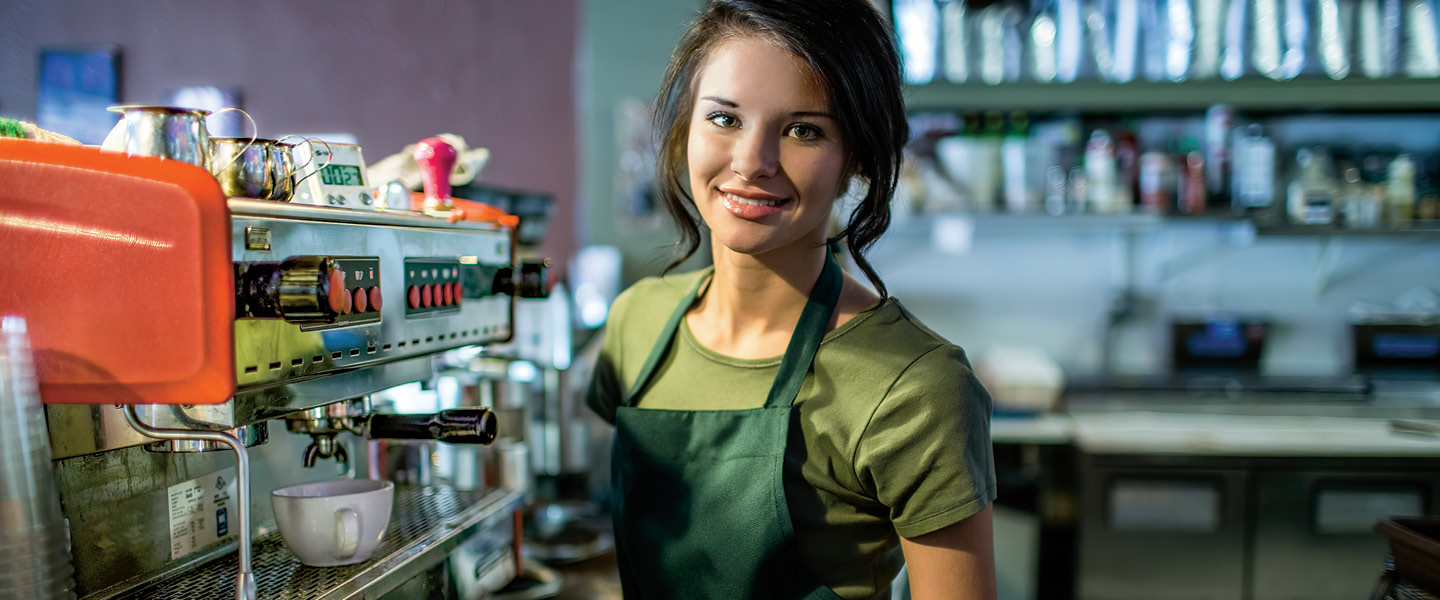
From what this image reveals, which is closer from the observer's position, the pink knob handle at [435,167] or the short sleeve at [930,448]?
the short sleeve at [930,448]

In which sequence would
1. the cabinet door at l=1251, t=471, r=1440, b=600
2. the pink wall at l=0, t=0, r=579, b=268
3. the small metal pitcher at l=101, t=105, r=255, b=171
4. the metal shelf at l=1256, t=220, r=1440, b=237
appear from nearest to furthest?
1. the small metal pitcher at l=101, t=105, r=255, b=171
2. the cabinet door at l=1251, t=471, r=1440, b=600
3. the metal shelf at l=1256, t=220, r=1440, b=237
4. the pink wall at l=0, t=0, r=579, b=268

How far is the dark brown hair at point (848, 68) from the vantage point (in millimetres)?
1062

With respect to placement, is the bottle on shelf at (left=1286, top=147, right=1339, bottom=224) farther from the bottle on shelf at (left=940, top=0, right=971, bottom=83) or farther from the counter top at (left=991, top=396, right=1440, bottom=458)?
the bottle on shelf at (left=940, top=0, right=971, bottom=83)

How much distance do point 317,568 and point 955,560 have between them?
2.30 ft

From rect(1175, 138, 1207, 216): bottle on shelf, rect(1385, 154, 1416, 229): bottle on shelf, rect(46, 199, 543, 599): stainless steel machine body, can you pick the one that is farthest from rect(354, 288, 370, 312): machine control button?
rect(1385, 154, 1416, 229): bottle on shelf

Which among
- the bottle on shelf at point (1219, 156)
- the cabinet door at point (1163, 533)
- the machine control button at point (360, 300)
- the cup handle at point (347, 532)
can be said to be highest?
the bottle on shelf at point (1219, 156)

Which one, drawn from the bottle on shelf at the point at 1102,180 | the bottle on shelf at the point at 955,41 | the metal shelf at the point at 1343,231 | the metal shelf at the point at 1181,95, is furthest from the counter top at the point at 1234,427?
the bottle on shelf at the point at 955,41

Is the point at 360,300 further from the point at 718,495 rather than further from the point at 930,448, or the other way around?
the point at 930,448

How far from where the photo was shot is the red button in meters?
0.84

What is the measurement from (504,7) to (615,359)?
2.96 m

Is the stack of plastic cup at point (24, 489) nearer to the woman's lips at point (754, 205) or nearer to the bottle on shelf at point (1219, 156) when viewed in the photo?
the woman's lips at point (754, 205)

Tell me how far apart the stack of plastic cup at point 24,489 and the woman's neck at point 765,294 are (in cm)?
73

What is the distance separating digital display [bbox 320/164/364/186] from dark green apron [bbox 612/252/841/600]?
431 millimetres

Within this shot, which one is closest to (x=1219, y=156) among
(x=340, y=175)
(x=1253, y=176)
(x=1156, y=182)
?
(x=1253, y=176)
